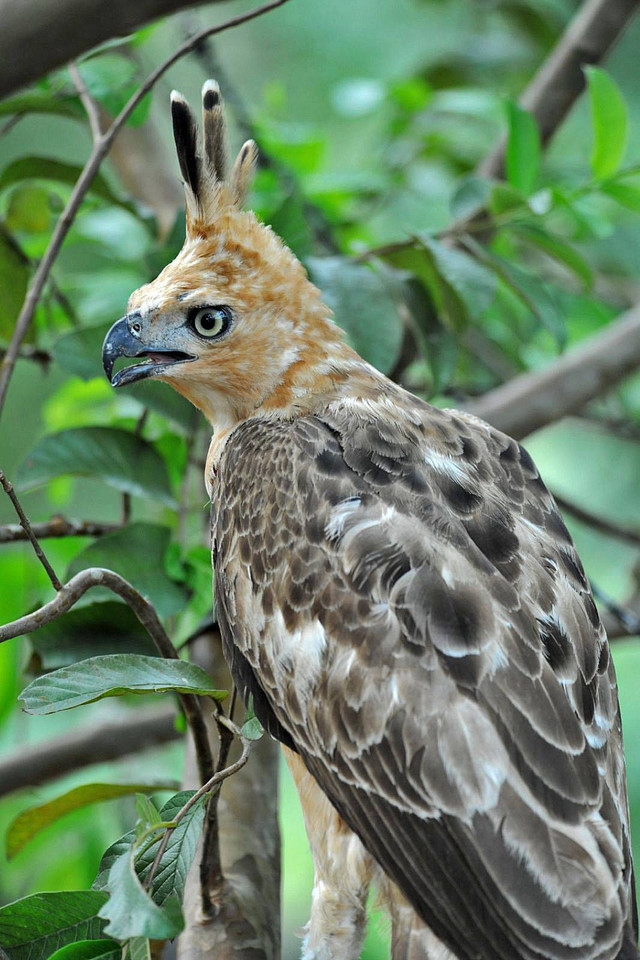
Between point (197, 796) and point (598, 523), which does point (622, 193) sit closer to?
point (598, 523)

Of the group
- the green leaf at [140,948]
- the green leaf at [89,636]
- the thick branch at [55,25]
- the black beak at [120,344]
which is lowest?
the green leaf at [89,636]

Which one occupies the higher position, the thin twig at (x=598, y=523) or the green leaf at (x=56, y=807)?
the green leaf at (x=56, y=807)

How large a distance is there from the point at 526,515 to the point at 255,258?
28.4 inches

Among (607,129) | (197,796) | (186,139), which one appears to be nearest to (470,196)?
(607,129)

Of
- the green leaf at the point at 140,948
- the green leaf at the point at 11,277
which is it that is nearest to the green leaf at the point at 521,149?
the green leaf at the point at 11,277

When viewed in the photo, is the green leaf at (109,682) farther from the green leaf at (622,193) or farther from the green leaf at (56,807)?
the green leaf at (622,193)

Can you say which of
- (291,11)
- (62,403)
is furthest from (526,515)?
(291,11)

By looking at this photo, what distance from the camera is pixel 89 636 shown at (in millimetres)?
1841

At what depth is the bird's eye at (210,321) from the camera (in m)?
1.89

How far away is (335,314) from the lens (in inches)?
83.7

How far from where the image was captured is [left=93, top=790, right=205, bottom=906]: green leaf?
1.23m

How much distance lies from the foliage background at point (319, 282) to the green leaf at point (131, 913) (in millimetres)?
698

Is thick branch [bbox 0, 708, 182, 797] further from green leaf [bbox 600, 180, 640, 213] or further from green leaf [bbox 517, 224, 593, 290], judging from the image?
green leaf [bbox 600, 180, 640, 213]

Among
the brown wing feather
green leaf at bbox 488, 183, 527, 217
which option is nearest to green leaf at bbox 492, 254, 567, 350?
green leaf at bbox 488, 183, 527, 217
